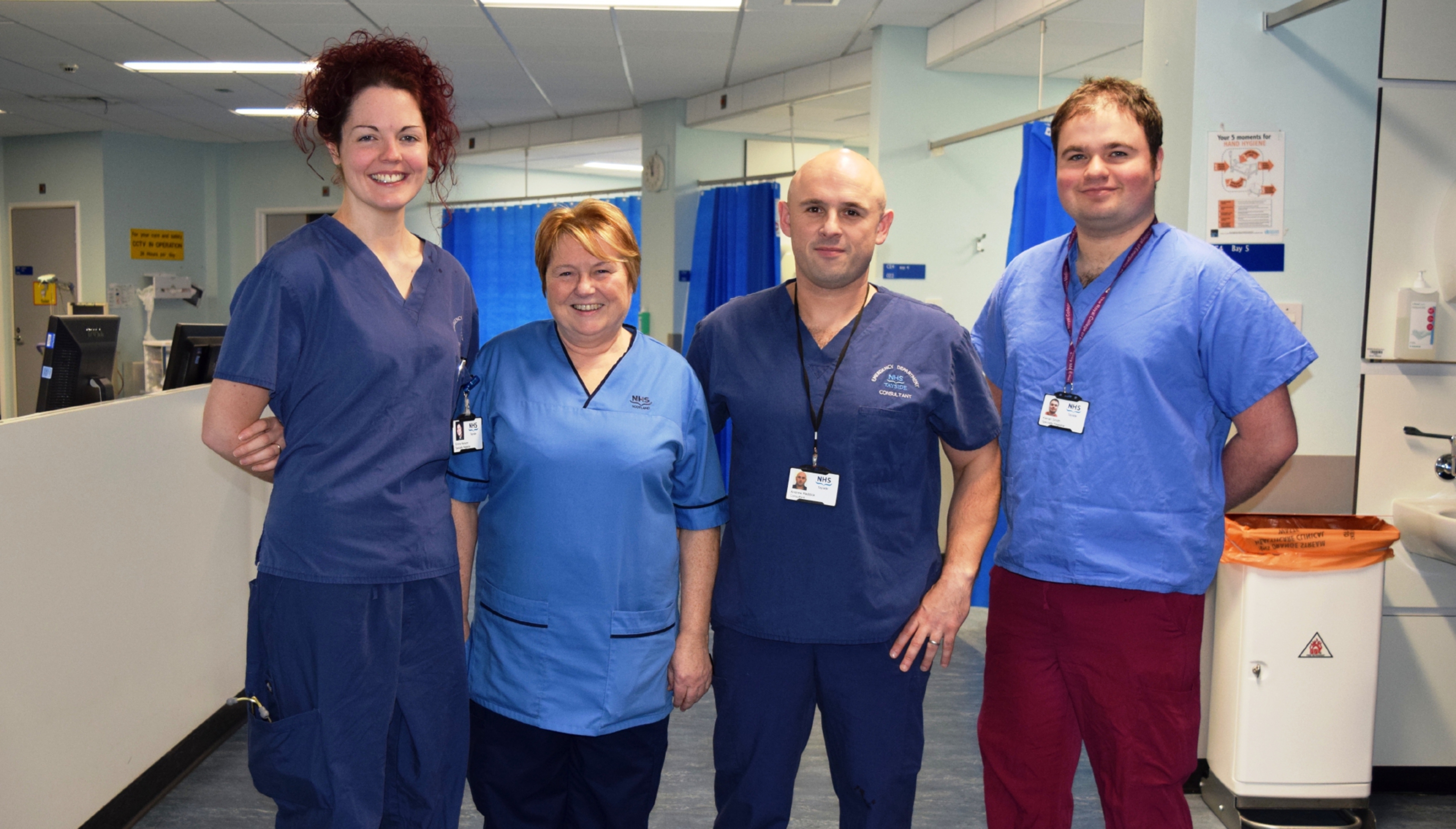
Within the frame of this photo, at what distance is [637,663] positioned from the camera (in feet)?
5.12

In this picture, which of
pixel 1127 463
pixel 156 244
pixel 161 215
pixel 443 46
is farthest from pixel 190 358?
pixel 161 215

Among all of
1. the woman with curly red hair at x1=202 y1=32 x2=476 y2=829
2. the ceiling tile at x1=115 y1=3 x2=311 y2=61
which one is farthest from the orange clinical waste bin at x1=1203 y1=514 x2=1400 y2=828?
the ceiling tile at x1=115 y1=3 x2=311 y2=61

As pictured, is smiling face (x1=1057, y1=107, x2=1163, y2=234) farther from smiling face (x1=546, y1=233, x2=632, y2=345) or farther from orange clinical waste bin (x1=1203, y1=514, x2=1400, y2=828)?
orange clinical waste bin (x1=1203, y1=514, x2=1400, y2=828)

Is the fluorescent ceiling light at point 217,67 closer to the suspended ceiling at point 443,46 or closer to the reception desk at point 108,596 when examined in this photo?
the suspended ceiling at point 443,46

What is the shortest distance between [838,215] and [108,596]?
1940 mm

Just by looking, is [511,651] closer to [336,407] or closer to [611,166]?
[336,407]

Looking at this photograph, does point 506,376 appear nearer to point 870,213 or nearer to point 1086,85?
point 870,213

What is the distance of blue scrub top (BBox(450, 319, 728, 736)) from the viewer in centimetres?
152

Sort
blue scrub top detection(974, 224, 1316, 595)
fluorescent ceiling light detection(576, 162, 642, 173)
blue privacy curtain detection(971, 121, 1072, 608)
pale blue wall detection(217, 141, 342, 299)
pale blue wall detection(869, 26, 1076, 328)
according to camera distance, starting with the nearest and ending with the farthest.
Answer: blue scrub top detection(974, 224, 1316, 595) → blue privacy curtain detection(971, 121, 1072, 608) → pale blue wall detection(869, 26, 1076, 328) → pale blue wall detection(217, 141, 342, 299) → fluorescent ceiling light detection(576, 162, 642, 173)

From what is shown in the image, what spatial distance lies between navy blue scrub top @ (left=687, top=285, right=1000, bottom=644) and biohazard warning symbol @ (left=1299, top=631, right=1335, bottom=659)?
4.22 feet

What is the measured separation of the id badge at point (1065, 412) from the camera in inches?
67.4

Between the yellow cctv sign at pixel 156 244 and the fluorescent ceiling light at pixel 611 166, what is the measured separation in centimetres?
381

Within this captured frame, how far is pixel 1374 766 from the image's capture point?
2.63 meters

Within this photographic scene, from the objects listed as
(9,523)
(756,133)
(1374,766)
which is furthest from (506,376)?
(756,133)
